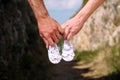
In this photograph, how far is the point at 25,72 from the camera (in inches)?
438

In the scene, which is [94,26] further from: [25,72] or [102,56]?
[25,72]

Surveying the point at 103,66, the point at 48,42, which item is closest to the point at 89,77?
the point at 103,66

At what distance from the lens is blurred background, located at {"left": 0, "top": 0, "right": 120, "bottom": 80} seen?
10812mm

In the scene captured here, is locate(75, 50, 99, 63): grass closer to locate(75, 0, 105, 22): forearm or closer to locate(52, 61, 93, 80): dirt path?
locate(52, 61, 93, 80): dirt path

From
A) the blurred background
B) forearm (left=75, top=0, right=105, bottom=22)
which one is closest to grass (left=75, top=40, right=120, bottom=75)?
the blurred background

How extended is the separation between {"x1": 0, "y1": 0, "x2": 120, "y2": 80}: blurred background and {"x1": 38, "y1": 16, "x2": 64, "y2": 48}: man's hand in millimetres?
7203

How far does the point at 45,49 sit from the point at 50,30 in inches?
418

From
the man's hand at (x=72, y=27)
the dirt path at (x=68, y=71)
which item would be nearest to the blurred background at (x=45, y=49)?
the dirt path at (x=68, y=71)

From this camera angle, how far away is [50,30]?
8.75 ft

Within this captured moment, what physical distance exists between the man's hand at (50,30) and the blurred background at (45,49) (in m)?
7.20

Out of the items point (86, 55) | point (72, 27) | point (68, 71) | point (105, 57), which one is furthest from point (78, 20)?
point (86, 55)

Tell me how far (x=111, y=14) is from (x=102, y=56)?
2077 millimetres

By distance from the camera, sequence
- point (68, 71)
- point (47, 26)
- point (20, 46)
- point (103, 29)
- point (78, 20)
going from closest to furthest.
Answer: point (47, 26), point (78, 20), point (20, 46), point (68, 71), point (103, 29)

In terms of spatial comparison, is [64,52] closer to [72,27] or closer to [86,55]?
[72,27]
